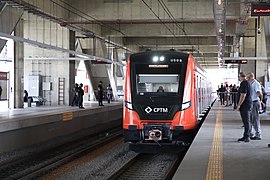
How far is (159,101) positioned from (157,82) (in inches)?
22.8

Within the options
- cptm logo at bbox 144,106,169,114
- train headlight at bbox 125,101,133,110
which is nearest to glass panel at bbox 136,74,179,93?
train headlight at bbox 125,101,133,110

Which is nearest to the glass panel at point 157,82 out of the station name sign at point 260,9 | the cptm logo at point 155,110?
the cptm logo at point 155,110

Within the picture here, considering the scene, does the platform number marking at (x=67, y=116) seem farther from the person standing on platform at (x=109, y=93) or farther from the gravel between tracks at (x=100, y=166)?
the person standing on platform at (x=109, y=93)

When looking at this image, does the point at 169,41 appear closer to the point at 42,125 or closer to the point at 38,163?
the point at 42,125

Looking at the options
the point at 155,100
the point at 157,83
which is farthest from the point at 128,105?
the point at 157,83

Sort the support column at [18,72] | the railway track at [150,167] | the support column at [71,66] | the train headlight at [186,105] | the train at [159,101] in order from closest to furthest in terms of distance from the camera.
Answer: the railway track at [150,167] < the train at [159,101] < the train headlight at [186,105] < the support column at [18,72] < the support column at [71,66]

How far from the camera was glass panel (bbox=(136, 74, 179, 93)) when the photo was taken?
39.3 ft

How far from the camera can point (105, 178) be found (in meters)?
Answer: 10.6

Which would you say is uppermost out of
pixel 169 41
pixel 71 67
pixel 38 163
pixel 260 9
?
pixel 169 41

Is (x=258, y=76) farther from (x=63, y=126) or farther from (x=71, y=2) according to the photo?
(x=63, y=126)

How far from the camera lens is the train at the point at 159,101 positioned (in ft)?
38.1

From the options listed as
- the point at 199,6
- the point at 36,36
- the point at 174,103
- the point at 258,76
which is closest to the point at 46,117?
the point at 174,103

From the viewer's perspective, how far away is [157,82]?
1204 centimetres

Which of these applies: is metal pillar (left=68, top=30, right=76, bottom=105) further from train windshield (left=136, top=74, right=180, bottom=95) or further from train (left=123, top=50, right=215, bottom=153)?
train windshield (left=136, top=74, right=180, bottom=95)
